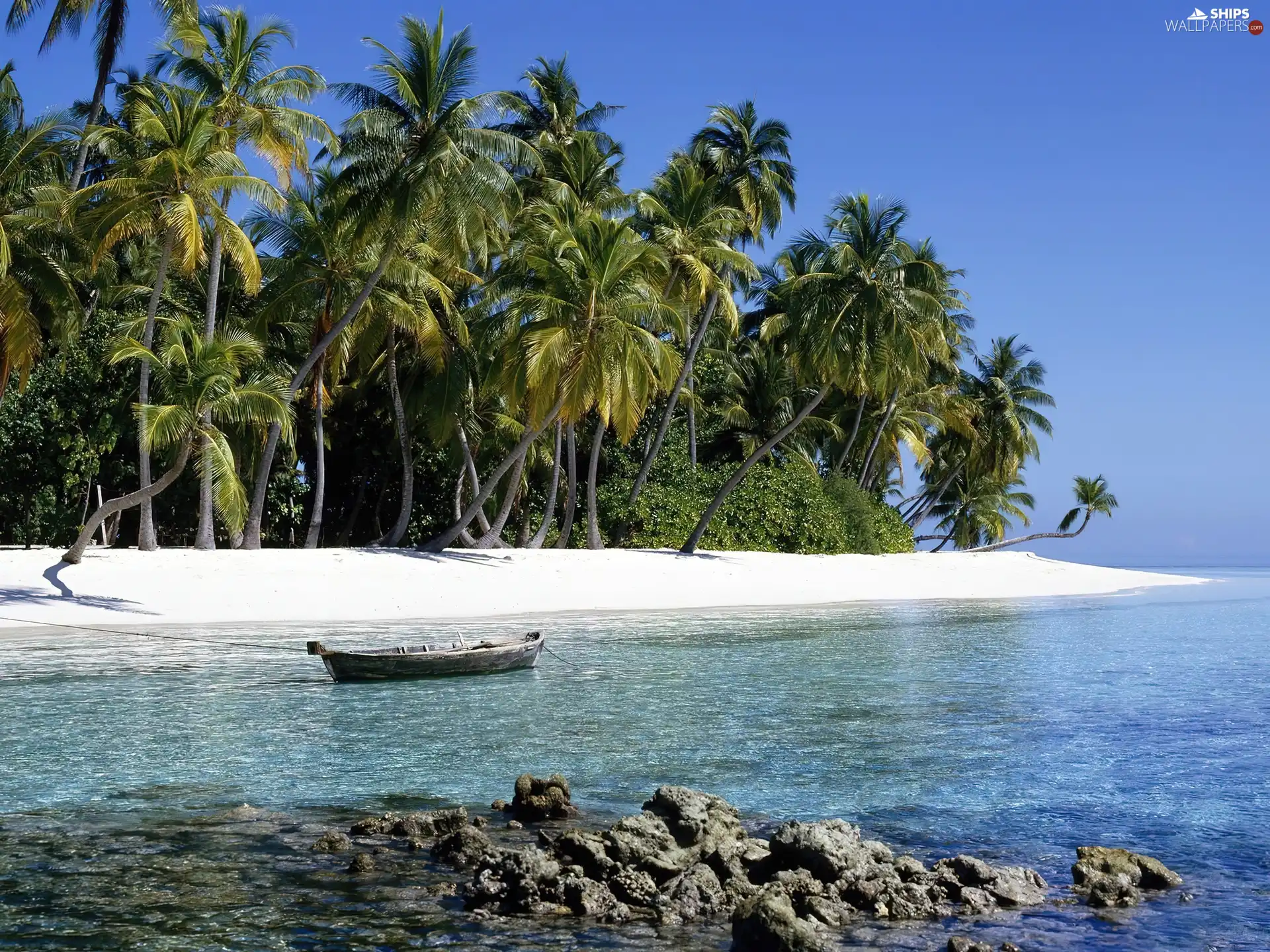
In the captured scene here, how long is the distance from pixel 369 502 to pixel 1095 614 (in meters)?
23.2

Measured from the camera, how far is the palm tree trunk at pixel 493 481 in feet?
91.4

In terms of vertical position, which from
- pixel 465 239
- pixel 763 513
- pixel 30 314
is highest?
pixel 465 239

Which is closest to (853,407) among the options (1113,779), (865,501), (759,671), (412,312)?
(865,501)

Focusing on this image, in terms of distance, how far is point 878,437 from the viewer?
44281mm

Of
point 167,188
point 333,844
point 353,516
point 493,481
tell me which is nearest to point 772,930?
point 333,844

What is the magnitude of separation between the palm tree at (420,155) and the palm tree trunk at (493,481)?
4502mm

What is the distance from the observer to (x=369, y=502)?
132 ft

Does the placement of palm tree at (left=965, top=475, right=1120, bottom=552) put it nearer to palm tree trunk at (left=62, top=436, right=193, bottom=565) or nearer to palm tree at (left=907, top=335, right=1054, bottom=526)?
palm tree at (left=907, top=335, right=1054, bottom=526)

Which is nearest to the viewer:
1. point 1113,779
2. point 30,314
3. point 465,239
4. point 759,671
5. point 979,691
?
point 1113,779

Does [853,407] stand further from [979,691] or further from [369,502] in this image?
[979,691]

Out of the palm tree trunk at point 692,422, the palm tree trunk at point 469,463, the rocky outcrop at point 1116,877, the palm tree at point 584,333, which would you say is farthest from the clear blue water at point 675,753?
the palm tree trunk at point 692,422

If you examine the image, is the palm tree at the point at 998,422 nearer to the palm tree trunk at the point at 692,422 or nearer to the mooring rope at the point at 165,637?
the palm tree trunk at the point at 692,422

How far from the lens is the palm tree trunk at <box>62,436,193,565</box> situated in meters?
22.0

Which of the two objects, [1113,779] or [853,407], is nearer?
[1113,779]
